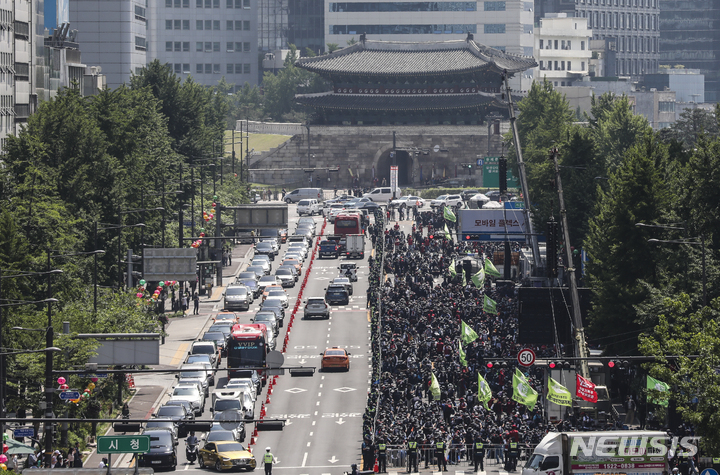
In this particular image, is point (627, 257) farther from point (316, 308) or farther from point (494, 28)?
point (494, 28)

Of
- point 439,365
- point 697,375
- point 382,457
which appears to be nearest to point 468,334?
point 439,365

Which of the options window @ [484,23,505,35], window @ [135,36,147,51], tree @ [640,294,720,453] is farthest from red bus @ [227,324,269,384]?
window @ [484,23,505,35]

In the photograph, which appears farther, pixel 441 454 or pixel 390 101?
pixel 390 101

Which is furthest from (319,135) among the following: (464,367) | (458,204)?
(464,367)

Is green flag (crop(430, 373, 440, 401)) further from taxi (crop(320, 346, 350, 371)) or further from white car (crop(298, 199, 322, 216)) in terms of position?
white car (crop(298, 199, 322, 216))

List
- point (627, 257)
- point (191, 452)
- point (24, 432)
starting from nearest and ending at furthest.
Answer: point (24, 432) → point (191, 452) → point (627, 257)

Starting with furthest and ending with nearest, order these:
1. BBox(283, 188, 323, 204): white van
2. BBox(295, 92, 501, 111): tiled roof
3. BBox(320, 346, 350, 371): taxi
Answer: BBox(295, 92, 501, 111): tiled roof, BBox(283, 188, 323, 204): white van, BBox(320, 346, 350, 371): taxi

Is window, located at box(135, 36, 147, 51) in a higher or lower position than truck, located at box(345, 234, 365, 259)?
higher

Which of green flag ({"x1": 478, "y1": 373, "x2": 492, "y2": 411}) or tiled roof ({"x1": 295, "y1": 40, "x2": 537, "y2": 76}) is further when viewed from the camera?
tiled roof ({"x1": 295, "y1": 40, "x2": 537, "y2": 76})

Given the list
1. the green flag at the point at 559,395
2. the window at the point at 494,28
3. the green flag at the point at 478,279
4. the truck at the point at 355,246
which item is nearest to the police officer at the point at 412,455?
the green flag at the point at 559,395
